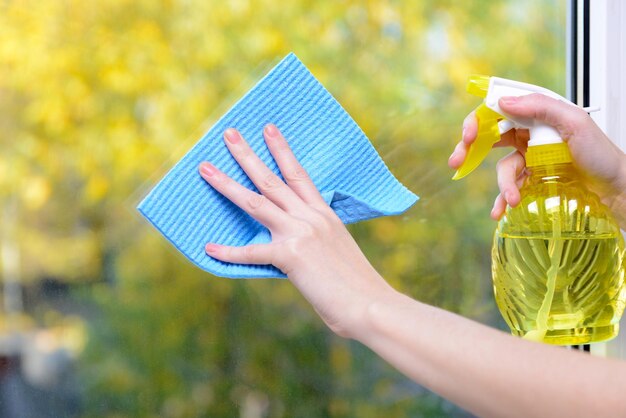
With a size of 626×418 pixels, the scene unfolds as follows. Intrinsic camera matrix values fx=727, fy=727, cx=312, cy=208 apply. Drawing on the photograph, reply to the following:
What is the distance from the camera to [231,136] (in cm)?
62

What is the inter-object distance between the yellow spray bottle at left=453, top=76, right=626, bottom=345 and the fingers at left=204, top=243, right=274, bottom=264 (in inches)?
10.8

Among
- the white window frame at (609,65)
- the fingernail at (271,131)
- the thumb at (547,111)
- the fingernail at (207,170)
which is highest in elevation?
the white window frame at (609,65)

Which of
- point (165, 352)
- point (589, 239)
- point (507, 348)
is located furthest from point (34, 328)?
point (589, 239)

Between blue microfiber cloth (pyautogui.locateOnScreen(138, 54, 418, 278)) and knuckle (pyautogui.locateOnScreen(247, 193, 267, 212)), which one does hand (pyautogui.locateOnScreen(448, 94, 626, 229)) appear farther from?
knuckle (pyautogui.locateOnScreen(247, 193, 267, 212))

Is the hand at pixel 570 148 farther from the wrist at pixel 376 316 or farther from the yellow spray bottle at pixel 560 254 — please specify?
the wrist at pixel 376 316

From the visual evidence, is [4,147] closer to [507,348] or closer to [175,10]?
[175,10]

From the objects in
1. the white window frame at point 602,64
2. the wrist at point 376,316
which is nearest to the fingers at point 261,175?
the wrist at point 376,316

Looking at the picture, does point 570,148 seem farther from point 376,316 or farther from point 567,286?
point 376,316

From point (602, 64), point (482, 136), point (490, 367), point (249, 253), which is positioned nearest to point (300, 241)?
point (249, 253)

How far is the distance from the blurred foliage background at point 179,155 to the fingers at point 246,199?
0.16 metres

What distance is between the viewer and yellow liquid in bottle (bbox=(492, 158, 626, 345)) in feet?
2.46

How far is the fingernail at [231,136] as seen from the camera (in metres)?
0.62

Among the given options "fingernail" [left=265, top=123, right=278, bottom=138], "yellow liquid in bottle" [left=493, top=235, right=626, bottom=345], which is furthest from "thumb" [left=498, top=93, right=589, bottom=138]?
"fingernail" [left=265, top=123, right=278, bottom=138]

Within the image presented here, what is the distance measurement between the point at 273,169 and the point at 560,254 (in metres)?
0.32
